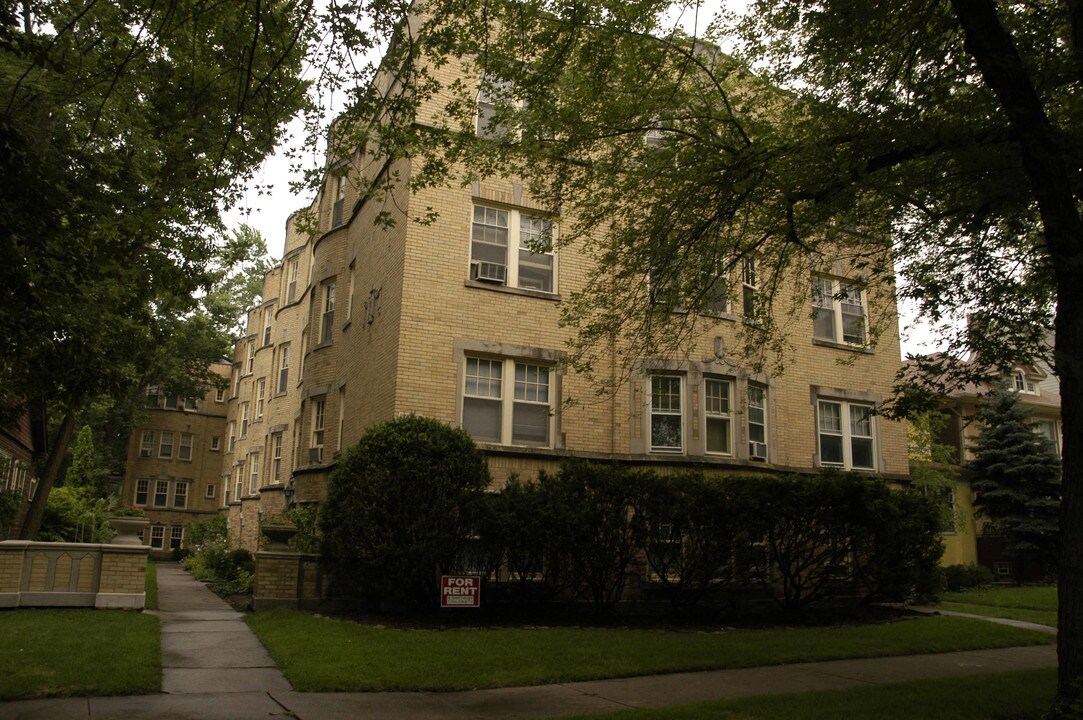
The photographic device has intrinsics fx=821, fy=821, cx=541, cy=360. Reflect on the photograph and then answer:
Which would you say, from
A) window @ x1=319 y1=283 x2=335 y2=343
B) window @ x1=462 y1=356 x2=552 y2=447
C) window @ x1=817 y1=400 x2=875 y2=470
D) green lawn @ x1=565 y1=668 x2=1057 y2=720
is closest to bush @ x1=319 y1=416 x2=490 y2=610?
window @ x1=462 y1=356 x2=552 y2=447

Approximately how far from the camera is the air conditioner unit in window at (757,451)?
59.0ft

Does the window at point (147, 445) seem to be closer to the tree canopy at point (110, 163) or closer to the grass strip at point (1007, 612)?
the tree canopy at point (110, 163)

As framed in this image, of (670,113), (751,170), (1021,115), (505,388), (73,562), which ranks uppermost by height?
(670,113)

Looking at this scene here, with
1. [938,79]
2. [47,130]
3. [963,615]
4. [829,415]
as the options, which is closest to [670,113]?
[938,79]

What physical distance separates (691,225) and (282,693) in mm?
8184

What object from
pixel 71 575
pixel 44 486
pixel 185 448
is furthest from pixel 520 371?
pixel 185 448

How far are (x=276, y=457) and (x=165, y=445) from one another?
26694mm

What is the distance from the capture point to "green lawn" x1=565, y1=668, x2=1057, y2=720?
769 cm

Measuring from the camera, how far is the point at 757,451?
18.2 m

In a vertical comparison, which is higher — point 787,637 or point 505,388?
point 505,388

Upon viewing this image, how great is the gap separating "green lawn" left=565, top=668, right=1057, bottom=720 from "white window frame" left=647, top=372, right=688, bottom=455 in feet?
26.3

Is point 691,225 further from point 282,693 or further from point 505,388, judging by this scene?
point 282,693

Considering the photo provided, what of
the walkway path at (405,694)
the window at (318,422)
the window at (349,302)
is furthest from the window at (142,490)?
the walkway path at (405,694)

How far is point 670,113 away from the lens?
11711mm
